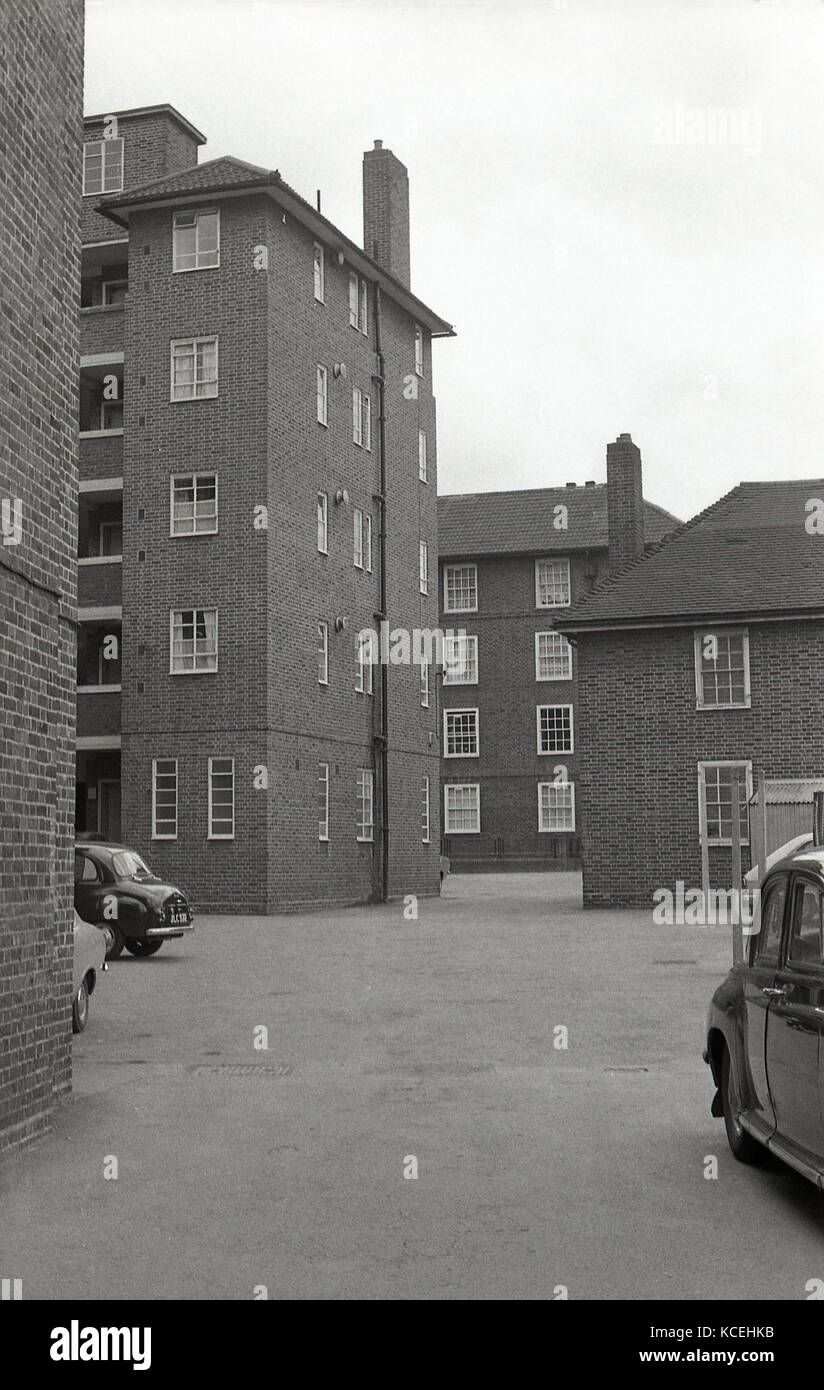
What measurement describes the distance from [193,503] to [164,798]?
6.22 m

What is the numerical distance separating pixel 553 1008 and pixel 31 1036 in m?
7.06

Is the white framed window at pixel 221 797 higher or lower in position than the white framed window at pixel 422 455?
lower

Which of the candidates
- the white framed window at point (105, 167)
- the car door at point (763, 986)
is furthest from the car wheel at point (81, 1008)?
the white framed window at point (105, 167)

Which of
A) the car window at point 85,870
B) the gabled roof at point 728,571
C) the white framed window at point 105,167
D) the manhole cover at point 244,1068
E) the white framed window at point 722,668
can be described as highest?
the white framed window at point 105,167

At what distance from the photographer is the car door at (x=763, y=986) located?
24.4 ft

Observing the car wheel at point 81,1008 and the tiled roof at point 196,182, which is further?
the tiled roof at point 196,182

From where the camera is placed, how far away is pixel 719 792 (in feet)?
100

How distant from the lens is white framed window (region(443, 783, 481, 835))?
58.3m

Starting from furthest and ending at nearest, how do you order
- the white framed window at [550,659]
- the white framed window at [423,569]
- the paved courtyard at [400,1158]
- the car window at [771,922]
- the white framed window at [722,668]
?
the white framed window at [550,659]
the white framed window at [423,569]
the white framed window at [722,668]
the car window at [771,922]
the paved courtyard at [400,1158]

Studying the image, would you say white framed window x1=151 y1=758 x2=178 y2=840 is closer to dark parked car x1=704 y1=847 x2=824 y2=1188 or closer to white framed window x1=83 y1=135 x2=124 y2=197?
white framed window x1=83 y1=135 x2=124 y2=197

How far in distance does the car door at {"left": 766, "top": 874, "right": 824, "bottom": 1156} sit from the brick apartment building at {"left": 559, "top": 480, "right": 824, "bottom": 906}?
2292 centimetres

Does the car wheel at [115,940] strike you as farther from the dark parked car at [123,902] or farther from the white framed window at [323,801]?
the white framed window at [323,801]
